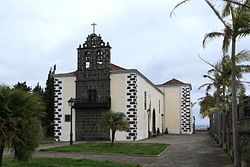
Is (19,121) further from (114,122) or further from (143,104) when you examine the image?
(143,104)

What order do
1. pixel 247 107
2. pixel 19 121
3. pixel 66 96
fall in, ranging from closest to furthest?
1. pixel 19 121
2. pixel 247 107
3. pixel 66 96

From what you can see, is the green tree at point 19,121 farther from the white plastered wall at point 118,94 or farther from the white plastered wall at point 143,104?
the white plastered wall at point 143,104

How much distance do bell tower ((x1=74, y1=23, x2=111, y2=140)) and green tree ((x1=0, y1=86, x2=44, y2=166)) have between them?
74.6 feet

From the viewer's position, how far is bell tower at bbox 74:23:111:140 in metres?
33.6

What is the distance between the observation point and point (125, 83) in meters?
33.4

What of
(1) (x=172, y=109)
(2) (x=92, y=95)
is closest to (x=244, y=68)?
(2) (x=92, y=95)

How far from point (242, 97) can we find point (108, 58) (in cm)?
1807

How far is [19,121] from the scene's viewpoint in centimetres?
1021

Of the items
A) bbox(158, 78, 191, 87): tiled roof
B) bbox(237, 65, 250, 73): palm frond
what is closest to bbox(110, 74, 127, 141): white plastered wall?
bbox(237, 65, 250, 73): palm frond

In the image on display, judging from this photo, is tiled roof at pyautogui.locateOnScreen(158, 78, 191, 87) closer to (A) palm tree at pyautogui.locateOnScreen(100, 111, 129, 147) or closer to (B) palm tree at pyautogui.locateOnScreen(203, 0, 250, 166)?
(A) palm tree at pyautogui.locateOnScreen(100, 111, 129, 147)

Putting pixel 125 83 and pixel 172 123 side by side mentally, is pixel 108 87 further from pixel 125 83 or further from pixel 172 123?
pixel 172 123

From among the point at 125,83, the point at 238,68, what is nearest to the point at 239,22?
the point at 238,68

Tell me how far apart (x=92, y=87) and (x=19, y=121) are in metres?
24.0

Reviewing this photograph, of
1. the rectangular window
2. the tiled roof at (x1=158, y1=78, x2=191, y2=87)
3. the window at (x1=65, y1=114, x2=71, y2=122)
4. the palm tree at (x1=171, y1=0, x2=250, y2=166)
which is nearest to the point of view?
the palm tree at (x1=171, y1=0, x2=250, y2=166)
